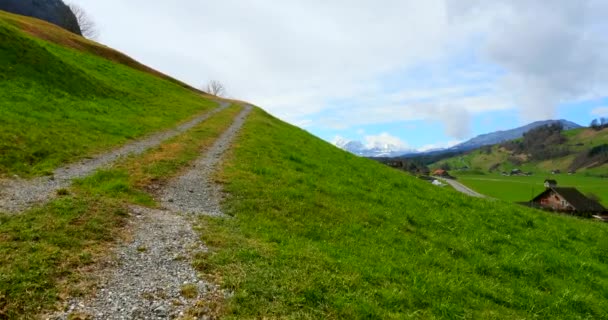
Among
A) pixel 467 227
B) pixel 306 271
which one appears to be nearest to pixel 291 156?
pixel 467 227

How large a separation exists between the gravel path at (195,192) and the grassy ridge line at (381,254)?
829mm

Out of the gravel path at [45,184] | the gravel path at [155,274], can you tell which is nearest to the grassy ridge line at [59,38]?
the gravel path at [45,184]

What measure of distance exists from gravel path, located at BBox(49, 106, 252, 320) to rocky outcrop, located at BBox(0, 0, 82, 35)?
346ft

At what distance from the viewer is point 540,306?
12547 mm

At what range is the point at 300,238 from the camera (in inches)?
531

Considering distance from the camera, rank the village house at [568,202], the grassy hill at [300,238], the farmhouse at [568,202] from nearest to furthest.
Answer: the grassy hill at [300,238], the village house at [568,202], the farmhouse at [568,202]

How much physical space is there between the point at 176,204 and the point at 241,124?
2936 cm

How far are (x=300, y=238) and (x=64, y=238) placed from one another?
6.65 metres

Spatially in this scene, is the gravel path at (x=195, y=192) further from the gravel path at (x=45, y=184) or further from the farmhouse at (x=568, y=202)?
the farmhouse at (x=568, y=202)

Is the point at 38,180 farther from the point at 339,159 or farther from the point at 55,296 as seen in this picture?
the point at 339,159

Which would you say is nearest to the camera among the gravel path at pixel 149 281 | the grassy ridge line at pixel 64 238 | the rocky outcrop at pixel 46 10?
the gravel path at pixel 149 281

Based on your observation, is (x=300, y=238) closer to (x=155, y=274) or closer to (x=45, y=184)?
(x=155, y=274)

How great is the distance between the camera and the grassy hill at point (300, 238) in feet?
30.5

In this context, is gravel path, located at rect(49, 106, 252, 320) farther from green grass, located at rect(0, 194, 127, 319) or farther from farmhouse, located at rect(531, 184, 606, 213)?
farmhouse, located at rect(531, 184, 606, 213)
